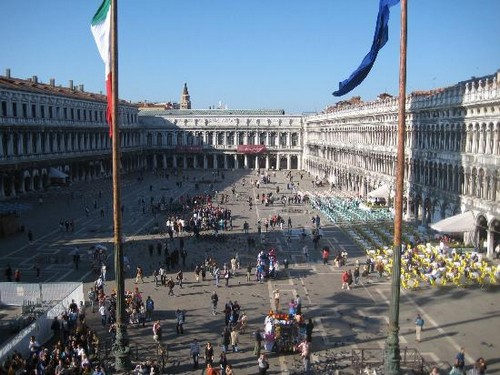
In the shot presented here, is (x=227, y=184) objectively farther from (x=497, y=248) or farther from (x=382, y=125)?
(x=497, y=248)

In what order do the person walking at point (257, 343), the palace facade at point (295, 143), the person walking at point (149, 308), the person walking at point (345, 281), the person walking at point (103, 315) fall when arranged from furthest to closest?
the palace facade at point (295, 143)
the person walking at point (345, 281)
the person walking at point (149, 308)
the person walking at point (103, 315)
the person walking at point (257, 343)

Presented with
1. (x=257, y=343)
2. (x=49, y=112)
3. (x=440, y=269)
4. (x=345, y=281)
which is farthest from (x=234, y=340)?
(x=49, y=112)

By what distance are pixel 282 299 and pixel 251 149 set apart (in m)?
87.5

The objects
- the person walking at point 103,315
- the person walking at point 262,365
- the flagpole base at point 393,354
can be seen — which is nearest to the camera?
the flagpole base at point 393,354

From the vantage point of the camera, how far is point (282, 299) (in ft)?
79.4

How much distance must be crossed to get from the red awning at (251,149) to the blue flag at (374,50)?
9614 cm

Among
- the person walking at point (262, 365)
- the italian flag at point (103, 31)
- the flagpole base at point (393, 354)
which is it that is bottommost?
the person walking at point (262, 365)

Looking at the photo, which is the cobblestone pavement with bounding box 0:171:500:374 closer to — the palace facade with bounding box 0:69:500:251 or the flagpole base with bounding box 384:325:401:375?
the flagpole base with bounding box 384:325:401:375

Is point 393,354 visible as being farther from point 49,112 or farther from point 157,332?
point 49,112

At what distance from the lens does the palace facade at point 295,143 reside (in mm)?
34094

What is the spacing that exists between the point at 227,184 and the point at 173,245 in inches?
1687

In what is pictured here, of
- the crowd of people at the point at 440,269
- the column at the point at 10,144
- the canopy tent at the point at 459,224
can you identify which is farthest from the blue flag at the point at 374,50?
the column at the point at 10,144

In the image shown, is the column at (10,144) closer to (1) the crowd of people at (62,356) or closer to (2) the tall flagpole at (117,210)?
(1) the crowd of people at (62,356)

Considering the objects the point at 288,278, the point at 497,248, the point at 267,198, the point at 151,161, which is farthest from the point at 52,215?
the point at 151,161
